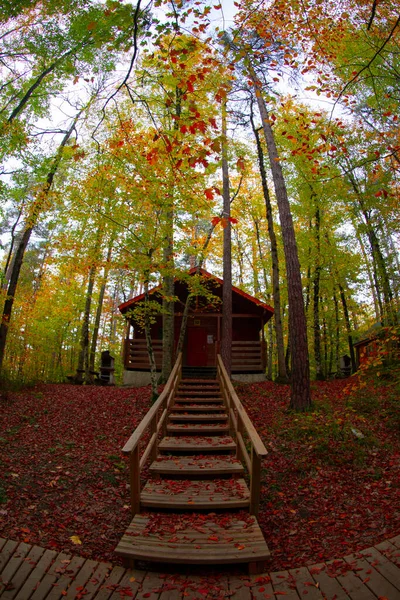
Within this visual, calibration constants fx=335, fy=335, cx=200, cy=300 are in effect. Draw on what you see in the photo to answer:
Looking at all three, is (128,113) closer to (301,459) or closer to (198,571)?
(301,459)

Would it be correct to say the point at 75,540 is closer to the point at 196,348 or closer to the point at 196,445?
the point at 196,445

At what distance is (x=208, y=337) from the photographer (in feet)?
53.5

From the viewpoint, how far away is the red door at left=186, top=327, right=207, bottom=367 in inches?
637

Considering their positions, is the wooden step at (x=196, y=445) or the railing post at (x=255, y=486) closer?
the railing post at (x=255, y=486)

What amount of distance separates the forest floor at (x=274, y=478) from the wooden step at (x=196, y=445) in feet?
2.43

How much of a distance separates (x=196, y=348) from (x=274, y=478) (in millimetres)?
10935

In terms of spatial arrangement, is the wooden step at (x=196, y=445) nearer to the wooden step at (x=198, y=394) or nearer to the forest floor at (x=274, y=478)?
the forest floor at (x=274, y=478)

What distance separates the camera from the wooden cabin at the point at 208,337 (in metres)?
14.8

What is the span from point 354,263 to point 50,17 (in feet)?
52.9

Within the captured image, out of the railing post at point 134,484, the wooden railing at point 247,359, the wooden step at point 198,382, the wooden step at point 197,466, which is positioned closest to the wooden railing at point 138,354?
the wooden railing at point 247,359

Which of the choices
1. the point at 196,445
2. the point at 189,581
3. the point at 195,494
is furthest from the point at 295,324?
the point at 189,581

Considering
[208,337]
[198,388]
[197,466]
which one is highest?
[208,337]

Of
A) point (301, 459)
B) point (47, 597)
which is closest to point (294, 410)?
point (301, 459)

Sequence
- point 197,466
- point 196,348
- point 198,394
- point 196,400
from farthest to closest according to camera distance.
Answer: point 196,348
point 198,394
point 196,400
point 197,466
